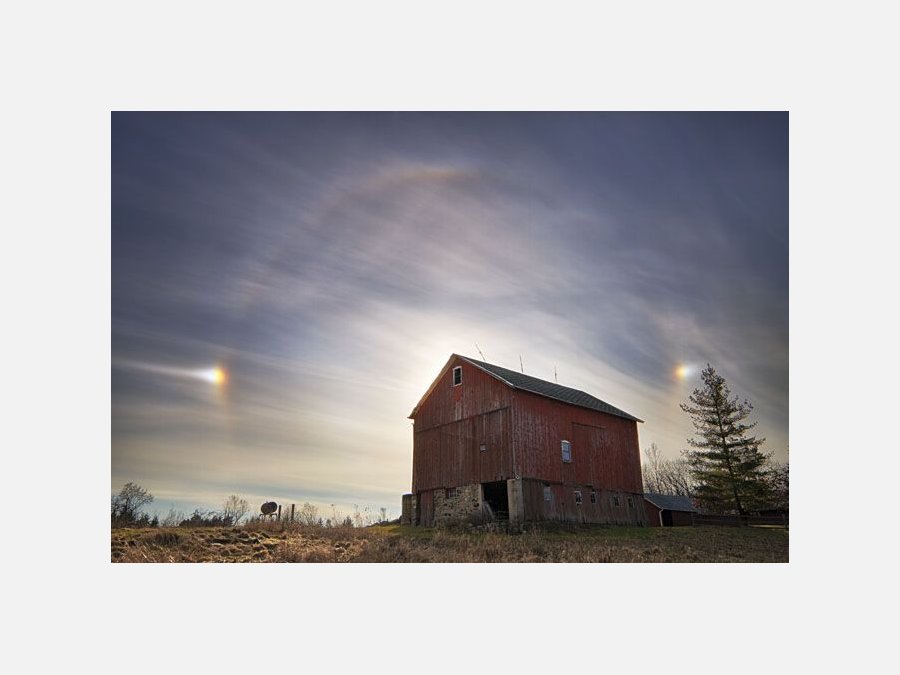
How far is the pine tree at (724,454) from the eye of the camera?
37.9m

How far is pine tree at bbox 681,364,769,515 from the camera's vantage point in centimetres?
3794

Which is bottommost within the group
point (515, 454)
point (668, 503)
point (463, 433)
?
point (668, 503)

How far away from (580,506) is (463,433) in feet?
21.1

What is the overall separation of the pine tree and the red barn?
701 cm

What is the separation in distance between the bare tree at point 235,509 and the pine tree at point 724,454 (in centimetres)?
2594

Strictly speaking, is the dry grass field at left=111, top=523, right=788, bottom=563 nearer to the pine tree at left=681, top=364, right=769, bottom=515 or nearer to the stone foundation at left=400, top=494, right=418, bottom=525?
the stone foundation at left=400, top=494, right=418, bottom=525

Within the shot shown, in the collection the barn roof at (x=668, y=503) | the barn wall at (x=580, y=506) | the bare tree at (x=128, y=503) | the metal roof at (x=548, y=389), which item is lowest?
the barn roof at (x=668, y=503)

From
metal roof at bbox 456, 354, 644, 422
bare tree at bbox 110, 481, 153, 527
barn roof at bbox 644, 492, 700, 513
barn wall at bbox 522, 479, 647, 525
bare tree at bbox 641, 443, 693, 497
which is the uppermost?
metal roof at bbox 456, 354, 644, 422

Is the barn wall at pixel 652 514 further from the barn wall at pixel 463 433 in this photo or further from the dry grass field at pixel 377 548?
the dry grass field at pixel 377 548

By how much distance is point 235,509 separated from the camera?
78.5 ft

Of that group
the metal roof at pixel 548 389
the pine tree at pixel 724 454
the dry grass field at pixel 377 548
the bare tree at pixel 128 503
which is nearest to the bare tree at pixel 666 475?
the pine tree at pixel 724 454

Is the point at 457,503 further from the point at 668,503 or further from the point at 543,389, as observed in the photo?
the point at 668,503

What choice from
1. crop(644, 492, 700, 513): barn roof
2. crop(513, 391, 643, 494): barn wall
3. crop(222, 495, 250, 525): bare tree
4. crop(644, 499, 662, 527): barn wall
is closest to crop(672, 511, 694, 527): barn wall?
crop(644, 492, 700, 513): barn roof

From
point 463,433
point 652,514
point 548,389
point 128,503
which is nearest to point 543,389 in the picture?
point 548,389
